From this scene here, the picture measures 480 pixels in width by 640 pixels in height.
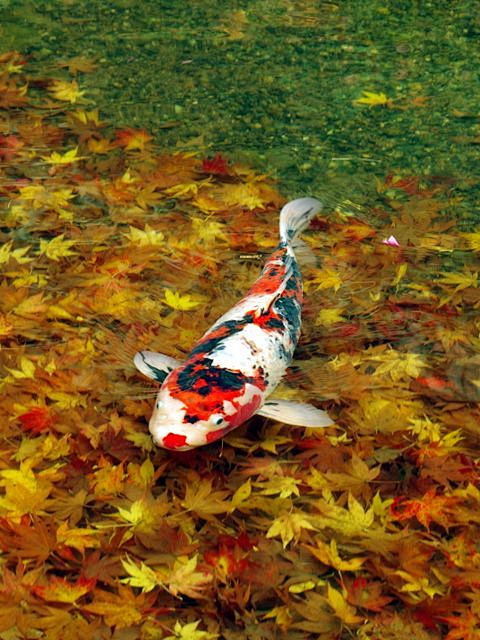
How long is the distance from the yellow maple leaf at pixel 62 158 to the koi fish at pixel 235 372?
1.91m

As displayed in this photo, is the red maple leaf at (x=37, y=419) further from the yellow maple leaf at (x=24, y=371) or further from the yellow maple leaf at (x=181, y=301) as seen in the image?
the yellow maple leaf at (x=181, y=301)

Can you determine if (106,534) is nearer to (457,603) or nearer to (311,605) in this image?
(311,605)

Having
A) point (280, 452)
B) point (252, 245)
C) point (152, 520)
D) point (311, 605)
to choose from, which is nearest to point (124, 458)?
point (152, 520)

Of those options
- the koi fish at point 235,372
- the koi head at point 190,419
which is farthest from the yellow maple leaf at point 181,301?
the koi head at point 190,419

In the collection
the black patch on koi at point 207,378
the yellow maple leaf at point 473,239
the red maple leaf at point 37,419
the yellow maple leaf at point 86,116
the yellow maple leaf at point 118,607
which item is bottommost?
the yellow maple leaf at point 118,607

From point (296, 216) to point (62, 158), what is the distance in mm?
1711

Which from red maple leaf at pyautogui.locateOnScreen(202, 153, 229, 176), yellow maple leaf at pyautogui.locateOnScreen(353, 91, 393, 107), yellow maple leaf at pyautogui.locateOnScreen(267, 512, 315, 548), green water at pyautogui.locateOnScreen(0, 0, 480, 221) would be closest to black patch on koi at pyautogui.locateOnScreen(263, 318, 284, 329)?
yellow maple leaf at pyautogui.locateOnScreen(267, 512, 315, 548)

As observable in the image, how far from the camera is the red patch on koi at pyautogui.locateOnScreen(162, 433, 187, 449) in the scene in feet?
10.9

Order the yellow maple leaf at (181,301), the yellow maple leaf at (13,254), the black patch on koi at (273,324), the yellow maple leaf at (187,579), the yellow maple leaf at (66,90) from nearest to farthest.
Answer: the yellow maple leaf at (187,579), the black patch on koi at (273,324), the yellow maple leaf at (181,301), the yellow maple leaf at (13,254), the yellow maple leaf at (66,90)

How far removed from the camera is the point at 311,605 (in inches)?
120

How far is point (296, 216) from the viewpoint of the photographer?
475cm

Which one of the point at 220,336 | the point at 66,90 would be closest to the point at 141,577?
the point at 220,336

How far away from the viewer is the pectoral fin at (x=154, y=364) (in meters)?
3.71

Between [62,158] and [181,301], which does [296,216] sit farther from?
[62,158]
